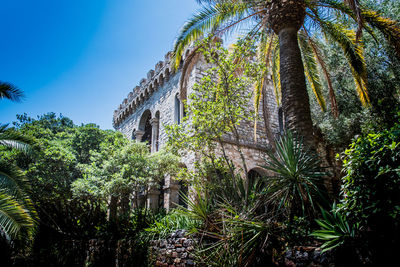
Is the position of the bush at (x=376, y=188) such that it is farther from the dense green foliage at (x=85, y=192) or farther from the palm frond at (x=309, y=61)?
the palm frond at (x=309, y=61)

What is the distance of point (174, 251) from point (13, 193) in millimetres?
5182

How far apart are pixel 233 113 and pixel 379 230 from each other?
14.6ft

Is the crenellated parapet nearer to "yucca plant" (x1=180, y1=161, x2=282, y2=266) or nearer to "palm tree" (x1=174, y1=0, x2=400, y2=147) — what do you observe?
"palm tree" (x1=174, y1=0, x2=400, y2=147)

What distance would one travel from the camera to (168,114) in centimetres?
1312

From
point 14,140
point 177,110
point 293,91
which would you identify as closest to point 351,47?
point 293,91

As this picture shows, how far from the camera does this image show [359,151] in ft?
10.0

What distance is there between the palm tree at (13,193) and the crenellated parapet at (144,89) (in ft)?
21.7

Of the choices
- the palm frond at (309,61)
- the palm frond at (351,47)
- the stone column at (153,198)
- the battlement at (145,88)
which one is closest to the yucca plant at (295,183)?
the palm frond at (351,47)

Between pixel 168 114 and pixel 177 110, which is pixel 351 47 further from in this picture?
pixel 168 114

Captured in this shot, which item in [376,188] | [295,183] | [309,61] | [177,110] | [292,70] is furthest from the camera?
[177,110]

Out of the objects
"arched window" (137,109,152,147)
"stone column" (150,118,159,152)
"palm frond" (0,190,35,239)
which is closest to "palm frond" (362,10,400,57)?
"palm frond" (0,190,35,239)

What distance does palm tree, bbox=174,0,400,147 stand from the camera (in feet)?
16.9

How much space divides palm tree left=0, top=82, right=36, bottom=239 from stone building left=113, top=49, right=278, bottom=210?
14.2 ft

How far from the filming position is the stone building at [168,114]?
10797mm
